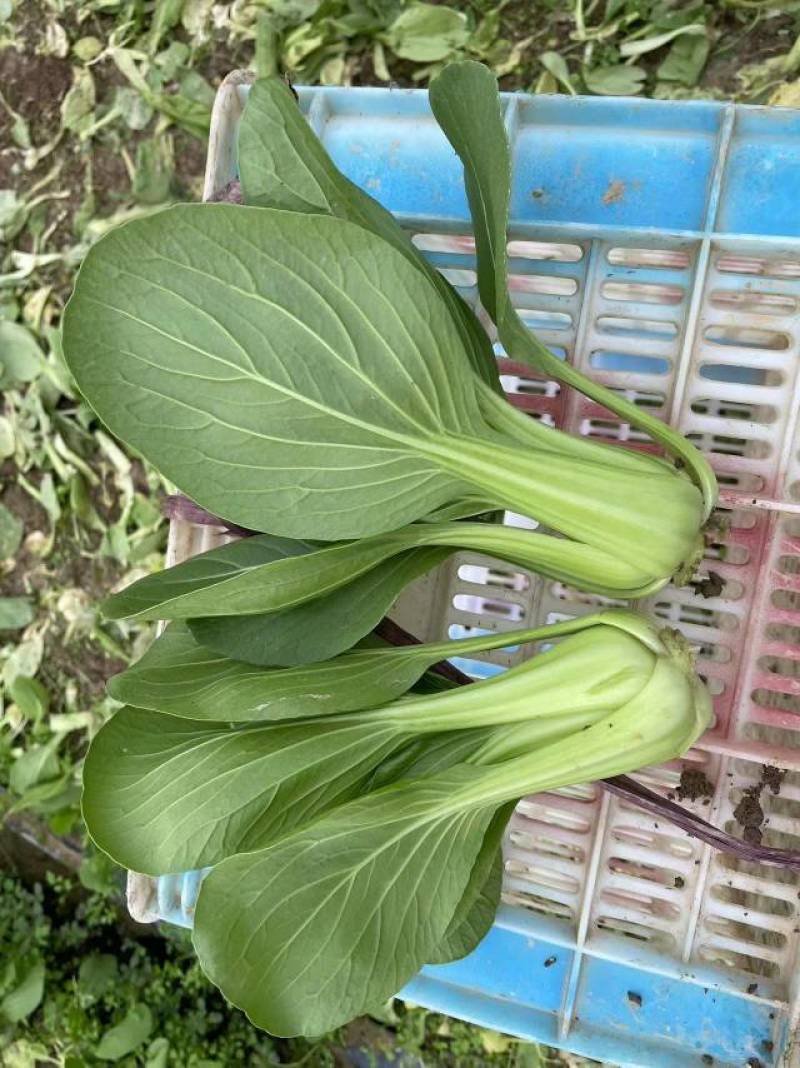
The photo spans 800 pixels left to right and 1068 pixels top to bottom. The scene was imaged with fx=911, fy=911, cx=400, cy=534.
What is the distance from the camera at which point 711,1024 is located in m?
1.19

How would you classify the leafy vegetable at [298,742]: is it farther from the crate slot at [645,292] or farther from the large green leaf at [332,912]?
the crate slot at [645,292]

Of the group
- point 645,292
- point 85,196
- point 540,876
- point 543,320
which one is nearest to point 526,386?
point 543,320

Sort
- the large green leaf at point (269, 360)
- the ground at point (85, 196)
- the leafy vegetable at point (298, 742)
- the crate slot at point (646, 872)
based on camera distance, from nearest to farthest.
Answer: the large green leaf at point (269, 360), the leafy vegetable at point (298, 742), the crate slot at point (646, 872), the ground at point (85, 196)

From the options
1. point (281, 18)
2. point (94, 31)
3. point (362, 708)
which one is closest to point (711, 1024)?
point (362, 708)

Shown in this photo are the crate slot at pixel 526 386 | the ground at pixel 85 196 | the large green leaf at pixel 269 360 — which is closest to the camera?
the large green leaf at pixel 269 360

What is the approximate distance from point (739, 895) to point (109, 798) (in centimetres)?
83

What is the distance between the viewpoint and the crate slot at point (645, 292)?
1.16 metres

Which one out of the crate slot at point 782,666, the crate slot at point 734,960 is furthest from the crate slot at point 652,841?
the crate slot at point 782,666

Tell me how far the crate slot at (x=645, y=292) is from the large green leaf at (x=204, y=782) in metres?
0.63

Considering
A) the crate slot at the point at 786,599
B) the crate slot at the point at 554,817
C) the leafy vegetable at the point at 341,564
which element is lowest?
the crate slot at the point at 554,817

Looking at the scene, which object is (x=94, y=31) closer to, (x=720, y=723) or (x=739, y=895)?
(x=720, y=723)

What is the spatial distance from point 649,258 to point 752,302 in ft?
0.47

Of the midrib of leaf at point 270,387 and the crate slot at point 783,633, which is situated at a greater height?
the midrib of leaf at point 270,387

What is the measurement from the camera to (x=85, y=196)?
1.75 meters
